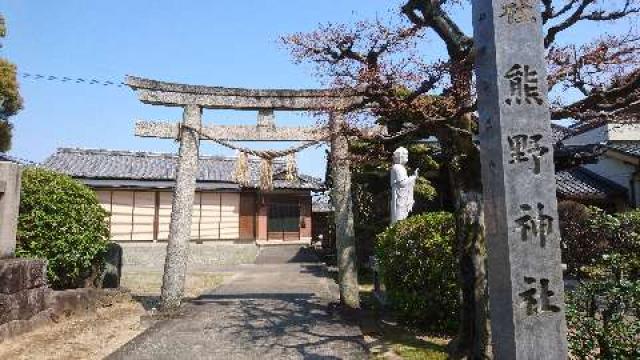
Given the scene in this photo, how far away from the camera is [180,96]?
9984 mm

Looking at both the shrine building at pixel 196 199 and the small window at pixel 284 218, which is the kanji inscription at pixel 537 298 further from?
the small window at pixel 284 218

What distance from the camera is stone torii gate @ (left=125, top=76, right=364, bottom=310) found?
376 inches

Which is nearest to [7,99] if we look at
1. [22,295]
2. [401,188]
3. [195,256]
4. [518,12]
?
[195,256]

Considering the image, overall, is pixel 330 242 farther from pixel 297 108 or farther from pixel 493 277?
pixel 493 277

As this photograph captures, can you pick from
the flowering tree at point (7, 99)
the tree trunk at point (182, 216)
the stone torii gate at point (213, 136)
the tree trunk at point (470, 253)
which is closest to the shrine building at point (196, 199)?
the flowering tree at point (7, 99)

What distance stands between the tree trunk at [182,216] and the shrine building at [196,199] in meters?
19.2

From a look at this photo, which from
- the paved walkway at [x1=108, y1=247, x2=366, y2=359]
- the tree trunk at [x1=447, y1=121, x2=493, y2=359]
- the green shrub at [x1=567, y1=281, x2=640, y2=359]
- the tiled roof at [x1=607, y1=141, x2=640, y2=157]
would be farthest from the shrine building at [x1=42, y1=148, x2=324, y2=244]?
the green shrub at [x1=567, y1=281, x2=640, y2=359]

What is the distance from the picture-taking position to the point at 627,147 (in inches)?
752

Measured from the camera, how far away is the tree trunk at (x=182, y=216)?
31.3ft

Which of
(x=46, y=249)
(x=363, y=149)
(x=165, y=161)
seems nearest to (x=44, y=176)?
(x=46, y=249)

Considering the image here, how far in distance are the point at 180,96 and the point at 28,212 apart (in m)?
3.62

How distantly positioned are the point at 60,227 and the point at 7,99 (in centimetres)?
2000

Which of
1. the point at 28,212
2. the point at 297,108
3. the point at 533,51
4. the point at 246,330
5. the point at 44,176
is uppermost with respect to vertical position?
the point at 297,108

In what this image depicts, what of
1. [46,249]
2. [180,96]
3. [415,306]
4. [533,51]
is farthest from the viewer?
[180,96]
